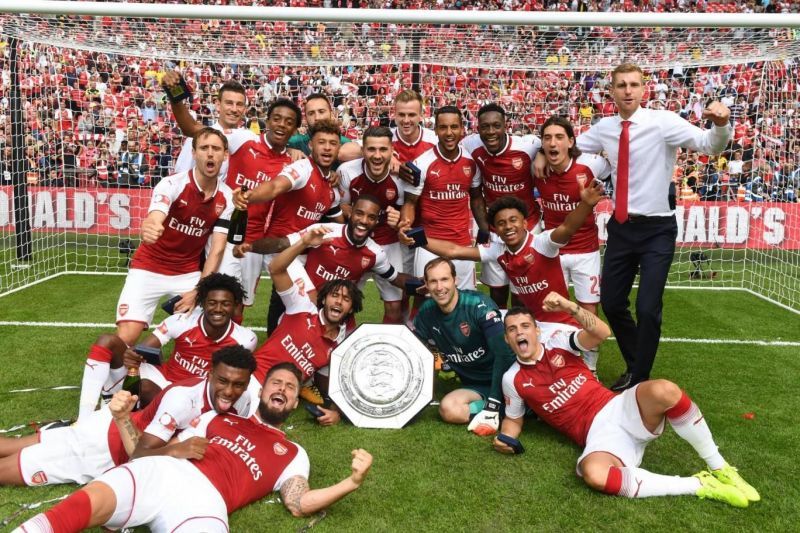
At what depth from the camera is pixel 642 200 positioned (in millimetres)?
5113

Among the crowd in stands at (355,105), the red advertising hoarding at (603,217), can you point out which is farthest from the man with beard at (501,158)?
the red advertising hoarding at (603,217)

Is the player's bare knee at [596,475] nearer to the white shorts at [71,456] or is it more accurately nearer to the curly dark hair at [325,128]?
the white shorts at [71,456]

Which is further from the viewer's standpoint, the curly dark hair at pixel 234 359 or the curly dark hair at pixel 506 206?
the curly dark hair at pixel 506 206

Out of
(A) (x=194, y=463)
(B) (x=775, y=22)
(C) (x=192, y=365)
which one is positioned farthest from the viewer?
(B) (x=775, y=22)

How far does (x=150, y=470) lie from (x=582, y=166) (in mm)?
4117

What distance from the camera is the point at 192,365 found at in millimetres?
4445

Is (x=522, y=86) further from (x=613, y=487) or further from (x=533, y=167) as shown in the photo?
(x=613, y=487)

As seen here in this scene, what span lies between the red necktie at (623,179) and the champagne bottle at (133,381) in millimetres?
3605

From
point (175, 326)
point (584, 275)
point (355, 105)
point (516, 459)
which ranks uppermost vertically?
point (355, 105)

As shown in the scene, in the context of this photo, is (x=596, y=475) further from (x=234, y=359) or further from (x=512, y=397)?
(x=234, y=359)

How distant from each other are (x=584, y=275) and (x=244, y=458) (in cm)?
341

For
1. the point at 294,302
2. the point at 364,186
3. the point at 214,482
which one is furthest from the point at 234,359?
the point at 364,186

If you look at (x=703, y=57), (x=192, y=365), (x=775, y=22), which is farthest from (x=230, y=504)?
(x=703, y=57)

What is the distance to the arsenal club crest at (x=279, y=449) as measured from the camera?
11.6 feet
